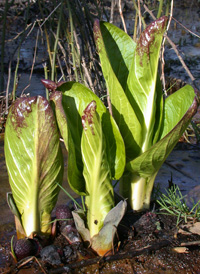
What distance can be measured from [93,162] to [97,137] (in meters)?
0.12

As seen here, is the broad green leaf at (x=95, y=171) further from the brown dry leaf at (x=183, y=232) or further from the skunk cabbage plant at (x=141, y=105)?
the brown dry leaf at (x=183, y=232)

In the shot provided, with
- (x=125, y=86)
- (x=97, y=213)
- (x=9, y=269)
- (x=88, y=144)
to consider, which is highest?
(x=125, y=86)

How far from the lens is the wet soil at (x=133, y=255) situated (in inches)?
65.0

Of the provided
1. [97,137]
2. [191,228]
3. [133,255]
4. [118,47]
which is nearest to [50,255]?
[133,255]

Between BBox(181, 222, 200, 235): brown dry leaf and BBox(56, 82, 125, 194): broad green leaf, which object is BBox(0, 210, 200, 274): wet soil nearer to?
BBox(181, 222, 200, 235): brown dry leaf

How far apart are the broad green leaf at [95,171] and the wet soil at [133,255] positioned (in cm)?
14

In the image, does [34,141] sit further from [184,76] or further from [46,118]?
[184,76]

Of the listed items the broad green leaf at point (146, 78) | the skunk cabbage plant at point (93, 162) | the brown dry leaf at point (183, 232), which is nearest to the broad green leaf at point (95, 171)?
the skunk cabbage plant at point (93, 162)

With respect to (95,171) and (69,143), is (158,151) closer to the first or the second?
(95,171)

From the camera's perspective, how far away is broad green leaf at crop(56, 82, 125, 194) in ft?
5.36

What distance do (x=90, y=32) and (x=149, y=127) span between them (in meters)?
1.36

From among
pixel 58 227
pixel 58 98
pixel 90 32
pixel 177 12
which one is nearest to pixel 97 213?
pixel 58 227

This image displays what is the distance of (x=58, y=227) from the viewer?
186cm

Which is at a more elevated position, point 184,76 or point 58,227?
point 184,76
